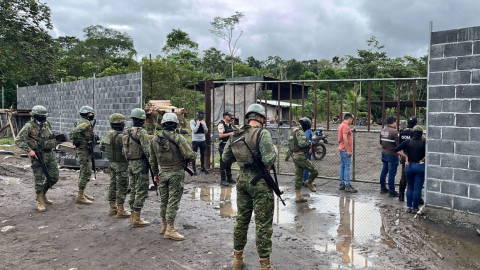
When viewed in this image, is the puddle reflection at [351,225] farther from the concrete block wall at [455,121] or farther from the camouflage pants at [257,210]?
the concrete block wall at [455,121]

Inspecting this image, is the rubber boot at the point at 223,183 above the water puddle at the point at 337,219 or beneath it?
above

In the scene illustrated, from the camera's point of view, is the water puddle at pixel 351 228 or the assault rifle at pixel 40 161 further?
the assault rifle at pixel 40 161

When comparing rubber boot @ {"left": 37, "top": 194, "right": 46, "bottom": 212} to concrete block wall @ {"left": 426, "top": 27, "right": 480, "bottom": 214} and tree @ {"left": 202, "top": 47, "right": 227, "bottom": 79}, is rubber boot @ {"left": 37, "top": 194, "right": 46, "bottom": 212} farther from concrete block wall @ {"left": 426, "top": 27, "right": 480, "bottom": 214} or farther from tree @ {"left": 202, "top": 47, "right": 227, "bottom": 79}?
tree @ {"left": 202, "top": 47, "right": 227, "bottom": 79}

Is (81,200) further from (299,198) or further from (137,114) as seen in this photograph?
(299,198)

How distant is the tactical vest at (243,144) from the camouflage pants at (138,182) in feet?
6.66

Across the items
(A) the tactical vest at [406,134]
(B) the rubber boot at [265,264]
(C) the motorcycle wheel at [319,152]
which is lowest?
(B) the rubber boot at [265,264]

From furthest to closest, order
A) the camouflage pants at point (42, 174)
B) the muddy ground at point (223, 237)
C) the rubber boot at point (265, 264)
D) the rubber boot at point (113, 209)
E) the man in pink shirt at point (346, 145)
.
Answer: the man in pink shirt at point (346, 145), the camouflage pants at point (42, 174), the rubber boot at point (113, 209), the muddy ground at point (223, 237), the rubber boot at point (265, 264)

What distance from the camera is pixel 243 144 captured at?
4168 millimetres

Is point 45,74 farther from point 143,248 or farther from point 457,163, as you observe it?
point 457,163

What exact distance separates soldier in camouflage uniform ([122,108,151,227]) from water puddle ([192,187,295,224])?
1436 millimetres

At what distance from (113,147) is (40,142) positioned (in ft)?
5.04

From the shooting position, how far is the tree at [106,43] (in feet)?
158

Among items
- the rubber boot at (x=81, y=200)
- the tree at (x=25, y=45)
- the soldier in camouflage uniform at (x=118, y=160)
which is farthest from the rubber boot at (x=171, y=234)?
the tree at (x=25, y=45)

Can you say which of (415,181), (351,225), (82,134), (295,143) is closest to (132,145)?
(82,134)
